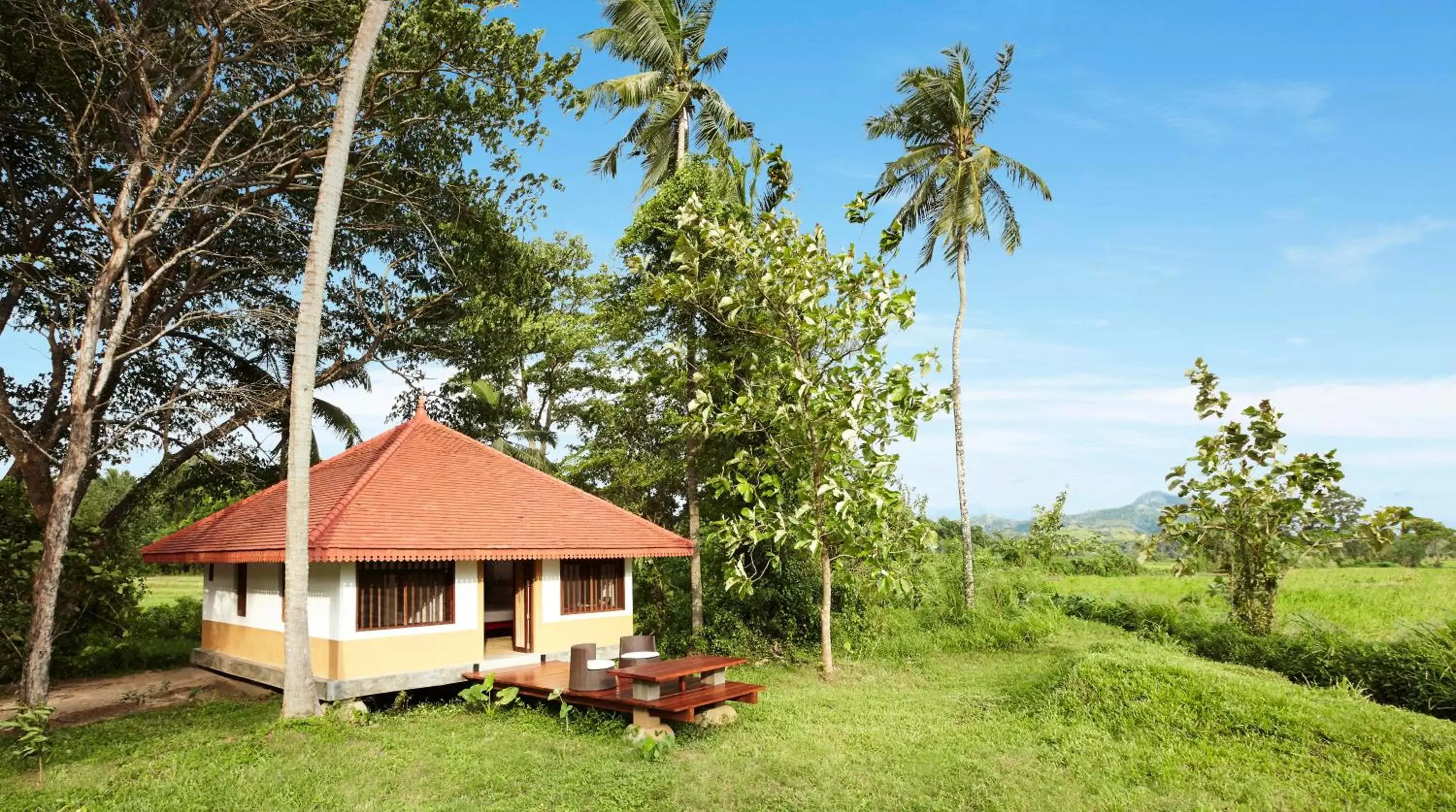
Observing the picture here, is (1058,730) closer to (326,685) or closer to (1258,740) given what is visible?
(1258,740)

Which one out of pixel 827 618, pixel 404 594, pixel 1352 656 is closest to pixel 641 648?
pixel 404 594

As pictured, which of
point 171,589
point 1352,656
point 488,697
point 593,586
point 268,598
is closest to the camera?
point 488,697

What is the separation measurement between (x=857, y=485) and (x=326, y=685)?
8.20m

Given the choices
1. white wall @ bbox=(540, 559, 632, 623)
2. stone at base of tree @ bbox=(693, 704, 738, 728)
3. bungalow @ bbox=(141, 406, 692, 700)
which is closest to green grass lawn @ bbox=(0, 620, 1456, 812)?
stone at base of tree @ bbox=(693, 704, 738, 728)

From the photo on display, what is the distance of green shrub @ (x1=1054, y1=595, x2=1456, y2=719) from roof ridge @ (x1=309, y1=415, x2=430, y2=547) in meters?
13.5

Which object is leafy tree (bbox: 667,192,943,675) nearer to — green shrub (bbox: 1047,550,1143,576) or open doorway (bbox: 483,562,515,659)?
open doorway (bbox: 483,562,515,659)

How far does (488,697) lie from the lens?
10.4 meters

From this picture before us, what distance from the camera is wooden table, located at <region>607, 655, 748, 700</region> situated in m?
9.20

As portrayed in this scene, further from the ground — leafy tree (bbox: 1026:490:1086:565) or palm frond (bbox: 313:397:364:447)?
palm frond (bbox: 313:397:364:447)

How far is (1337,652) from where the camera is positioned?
10859 mm

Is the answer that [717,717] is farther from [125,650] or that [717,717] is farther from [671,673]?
[125,650]

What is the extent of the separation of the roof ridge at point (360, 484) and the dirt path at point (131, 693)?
349cm

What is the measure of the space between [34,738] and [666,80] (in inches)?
602

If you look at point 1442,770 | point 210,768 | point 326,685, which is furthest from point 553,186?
point 1442,770
